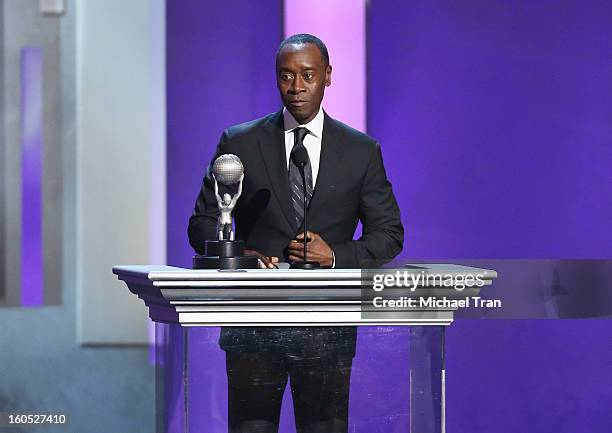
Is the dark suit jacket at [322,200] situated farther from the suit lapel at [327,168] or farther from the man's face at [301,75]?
the man's face at [301,75]

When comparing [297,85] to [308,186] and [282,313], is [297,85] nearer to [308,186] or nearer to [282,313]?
[308,186]

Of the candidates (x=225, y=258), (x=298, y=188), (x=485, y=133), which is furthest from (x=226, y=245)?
(x=485, y=133)

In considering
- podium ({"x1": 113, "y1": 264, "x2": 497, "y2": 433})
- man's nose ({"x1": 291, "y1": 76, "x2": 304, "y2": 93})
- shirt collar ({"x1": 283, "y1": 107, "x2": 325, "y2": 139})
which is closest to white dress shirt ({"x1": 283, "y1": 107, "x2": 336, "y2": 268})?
shirt collar ({"x1": 283, "y1": 107, "x2": 325, "y2": 139})

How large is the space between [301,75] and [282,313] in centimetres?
79

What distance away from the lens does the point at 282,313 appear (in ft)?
7.63

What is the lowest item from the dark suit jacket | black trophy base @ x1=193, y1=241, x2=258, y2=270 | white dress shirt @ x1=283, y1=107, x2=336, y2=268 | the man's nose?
black trophy base @ x1=193, y1=241, x2=258, y2=270

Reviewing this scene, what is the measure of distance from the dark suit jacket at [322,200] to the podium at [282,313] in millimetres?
378

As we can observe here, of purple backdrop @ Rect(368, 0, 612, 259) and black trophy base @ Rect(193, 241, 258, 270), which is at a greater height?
purple backdrop @ Rect(368, 0, 612, 259)

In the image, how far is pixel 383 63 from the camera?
14.6ft

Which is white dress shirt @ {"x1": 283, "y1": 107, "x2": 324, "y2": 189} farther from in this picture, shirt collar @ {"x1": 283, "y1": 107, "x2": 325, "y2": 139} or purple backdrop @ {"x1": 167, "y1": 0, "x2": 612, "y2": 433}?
purple backdrop @ {"x1": 167, "y1": 0, "x2": 612, "y2": 433}

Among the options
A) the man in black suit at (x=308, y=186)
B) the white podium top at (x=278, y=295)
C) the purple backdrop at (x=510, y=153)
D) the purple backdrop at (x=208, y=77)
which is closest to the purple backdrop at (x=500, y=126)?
the purple backdrop at (x=510, y=153)

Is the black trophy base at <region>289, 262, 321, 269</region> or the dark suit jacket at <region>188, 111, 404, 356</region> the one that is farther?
the dark suit jacket at <region>188, 111, 404, 356</region>

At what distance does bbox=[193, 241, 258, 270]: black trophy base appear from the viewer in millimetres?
2389

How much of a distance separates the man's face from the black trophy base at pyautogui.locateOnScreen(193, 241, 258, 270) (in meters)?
0.57
